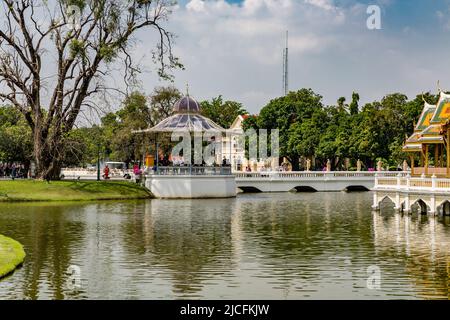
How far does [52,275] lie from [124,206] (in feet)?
94.0

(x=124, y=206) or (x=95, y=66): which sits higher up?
(x=95, y=66)

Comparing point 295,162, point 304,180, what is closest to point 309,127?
point 295,162

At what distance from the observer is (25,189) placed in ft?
178

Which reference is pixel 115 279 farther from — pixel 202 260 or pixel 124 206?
pixel 124 206

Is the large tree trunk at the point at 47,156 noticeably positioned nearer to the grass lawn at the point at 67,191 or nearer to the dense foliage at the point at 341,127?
the grass lawn at the point at 67,191

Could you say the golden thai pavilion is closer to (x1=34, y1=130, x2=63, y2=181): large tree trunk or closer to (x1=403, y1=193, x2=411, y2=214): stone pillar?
(x1=403, y1=193, x2=411, y2=214): stone pillar

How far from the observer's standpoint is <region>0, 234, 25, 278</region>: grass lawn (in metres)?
21.2

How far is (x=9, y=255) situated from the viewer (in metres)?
23.4

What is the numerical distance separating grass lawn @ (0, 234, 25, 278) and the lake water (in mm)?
380

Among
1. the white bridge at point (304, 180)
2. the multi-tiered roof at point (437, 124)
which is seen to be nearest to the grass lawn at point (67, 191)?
the white bridge at point (304, 180)

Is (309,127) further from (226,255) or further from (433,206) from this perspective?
(226,255)
